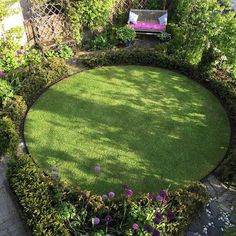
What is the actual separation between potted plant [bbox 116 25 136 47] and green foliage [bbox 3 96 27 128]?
5471 mm

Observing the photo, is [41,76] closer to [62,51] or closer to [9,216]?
[62,51]

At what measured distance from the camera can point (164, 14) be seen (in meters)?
15.0

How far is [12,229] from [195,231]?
431cm

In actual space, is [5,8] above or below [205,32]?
above

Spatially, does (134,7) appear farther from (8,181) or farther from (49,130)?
(8,181)

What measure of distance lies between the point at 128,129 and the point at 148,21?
6.92 m

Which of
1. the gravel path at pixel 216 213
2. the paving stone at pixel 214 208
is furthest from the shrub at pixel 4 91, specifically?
the paving stone at pixel 214 208

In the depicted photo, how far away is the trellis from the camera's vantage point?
13.0 meters

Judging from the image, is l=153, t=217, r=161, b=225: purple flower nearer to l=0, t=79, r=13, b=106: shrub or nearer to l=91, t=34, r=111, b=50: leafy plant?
l=0, t=79, r=13, b=106: shrub

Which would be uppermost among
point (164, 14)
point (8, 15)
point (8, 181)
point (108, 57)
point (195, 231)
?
point (8, 15)

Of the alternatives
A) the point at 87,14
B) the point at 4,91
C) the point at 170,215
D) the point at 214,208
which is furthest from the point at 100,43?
the point at 170,215

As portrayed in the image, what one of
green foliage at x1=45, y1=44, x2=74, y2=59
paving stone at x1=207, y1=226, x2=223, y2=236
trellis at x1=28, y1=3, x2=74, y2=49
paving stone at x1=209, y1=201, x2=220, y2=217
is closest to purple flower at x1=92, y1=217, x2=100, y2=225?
paving stone at x1=207, y1=226, x2=223, y2=236

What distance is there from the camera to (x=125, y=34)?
14055mm

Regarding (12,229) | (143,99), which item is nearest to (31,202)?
(12,229)
